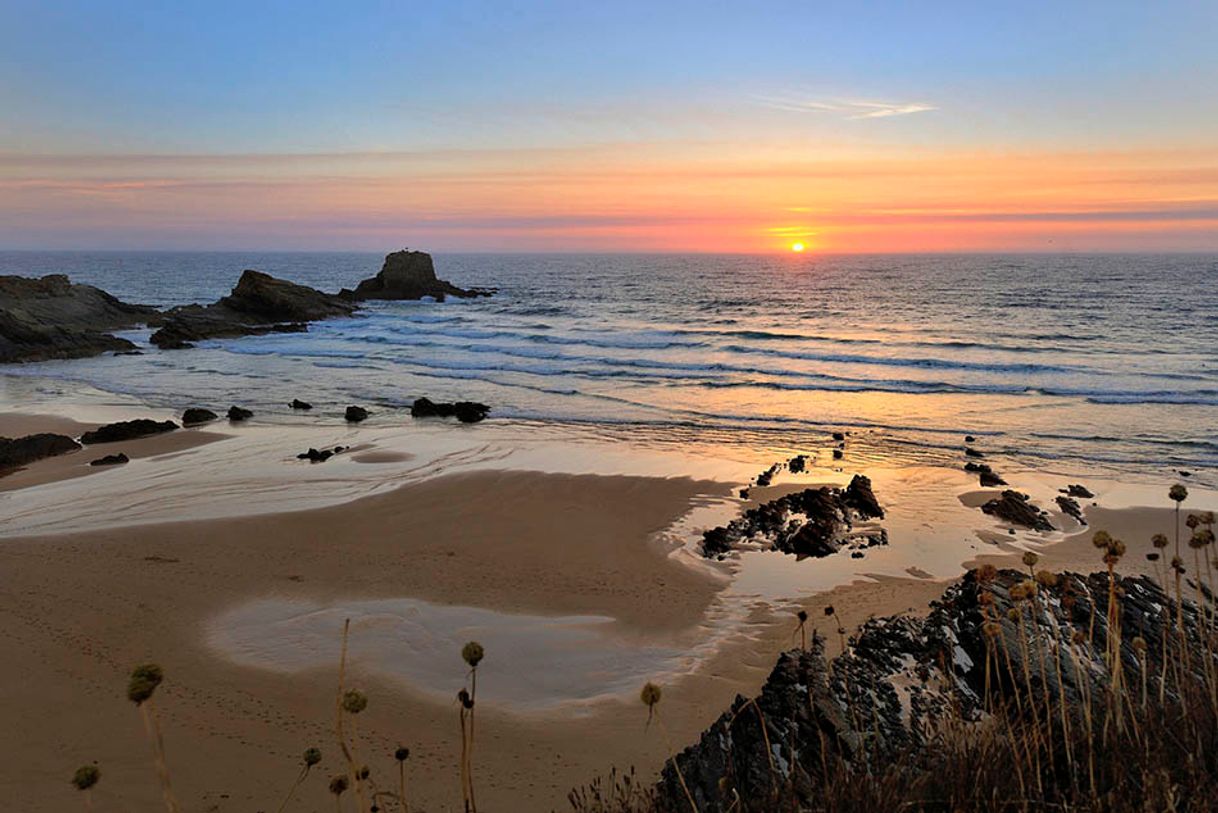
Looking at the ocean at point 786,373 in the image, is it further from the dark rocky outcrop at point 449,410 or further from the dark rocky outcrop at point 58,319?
the dark rocky outcrop at point 58,319

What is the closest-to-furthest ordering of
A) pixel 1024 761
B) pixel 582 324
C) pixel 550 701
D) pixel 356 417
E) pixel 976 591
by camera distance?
pixel 1024 761
pixel 976 591
pixel 550 701
pixel 356 417
pixel 582 324

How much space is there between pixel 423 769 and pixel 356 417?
14.8m

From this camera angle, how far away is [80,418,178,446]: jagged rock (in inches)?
651

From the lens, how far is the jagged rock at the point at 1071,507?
11507 millimetres

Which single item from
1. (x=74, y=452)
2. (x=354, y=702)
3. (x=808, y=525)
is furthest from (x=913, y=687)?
(x=74, y=452)

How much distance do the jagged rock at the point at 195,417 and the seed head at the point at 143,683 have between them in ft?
59.9

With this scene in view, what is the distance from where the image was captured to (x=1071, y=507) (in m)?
11.7

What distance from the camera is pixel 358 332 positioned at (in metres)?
41.9

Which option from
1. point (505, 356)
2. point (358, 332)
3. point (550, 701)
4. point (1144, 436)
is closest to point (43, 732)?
point (550, 701)

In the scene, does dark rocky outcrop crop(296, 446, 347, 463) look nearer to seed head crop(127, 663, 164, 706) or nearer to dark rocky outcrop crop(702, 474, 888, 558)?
dark rocky outcrop crop(702, 474, 888, 558)

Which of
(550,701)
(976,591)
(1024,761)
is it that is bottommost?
(550,701)

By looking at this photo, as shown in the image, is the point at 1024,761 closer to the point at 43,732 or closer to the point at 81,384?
the point at 43,732

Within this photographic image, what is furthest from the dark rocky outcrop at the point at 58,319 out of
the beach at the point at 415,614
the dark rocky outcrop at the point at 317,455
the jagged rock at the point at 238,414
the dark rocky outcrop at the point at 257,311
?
the dark rocky outcrop at the point at 317,455

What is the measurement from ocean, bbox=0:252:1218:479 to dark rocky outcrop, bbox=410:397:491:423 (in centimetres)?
71
